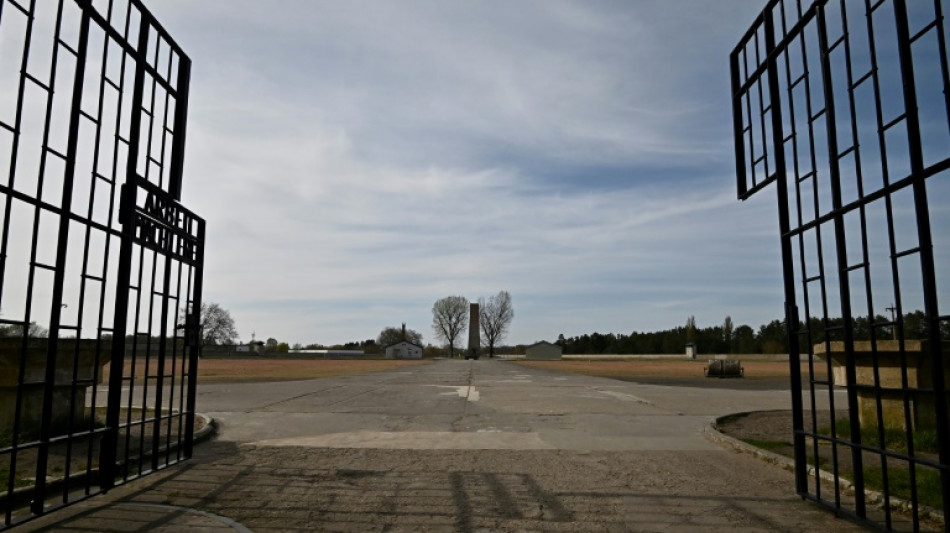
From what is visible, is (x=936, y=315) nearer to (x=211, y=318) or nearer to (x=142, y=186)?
(x=142, y=186)

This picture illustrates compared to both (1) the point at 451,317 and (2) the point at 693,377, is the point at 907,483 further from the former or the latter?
(1) the point at 451,317

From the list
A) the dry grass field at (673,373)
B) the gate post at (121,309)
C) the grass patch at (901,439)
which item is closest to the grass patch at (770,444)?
the grass patch at (901,439)

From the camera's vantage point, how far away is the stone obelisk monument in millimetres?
106062

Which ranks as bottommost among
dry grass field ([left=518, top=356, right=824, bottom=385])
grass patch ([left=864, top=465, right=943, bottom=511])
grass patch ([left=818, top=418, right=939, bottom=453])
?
dry grass field ([left=518, top=356, right=824, bottom=385])

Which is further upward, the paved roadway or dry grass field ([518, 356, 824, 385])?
the paved roadway

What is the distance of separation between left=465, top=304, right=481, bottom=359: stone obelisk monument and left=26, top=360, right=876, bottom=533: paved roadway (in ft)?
303

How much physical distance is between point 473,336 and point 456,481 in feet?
333

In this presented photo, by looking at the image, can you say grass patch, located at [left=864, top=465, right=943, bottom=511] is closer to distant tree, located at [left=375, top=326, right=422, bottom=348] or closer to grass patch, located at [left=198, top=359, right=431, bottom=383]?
grass patch, located at [left=198, top=359, right=431, bottom=383]

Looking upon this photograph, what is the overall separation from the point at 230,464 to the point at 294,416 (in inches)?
223

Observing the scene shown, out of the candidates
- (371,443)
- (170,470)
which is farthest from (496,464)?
(170,470)

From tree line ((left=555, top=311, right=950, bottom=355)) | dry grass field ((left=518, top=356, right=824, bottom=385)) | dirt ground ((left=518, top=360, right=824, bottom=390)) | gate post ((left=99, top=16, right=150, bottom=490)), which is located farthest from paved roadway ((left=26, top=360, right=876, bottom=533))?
tree line ((left=555, top=311, right=950, bottom=355))

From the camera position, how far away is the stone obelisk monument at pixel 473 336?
106 metres

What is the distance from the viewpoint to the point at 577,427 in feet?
41.6

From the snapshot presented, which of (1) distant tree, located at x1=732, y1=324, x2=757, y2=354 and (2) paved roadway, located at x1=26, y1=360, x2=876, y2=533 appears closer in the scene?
(2) paved roadway, located at x1=26, y1=360, x2=876, y2=533
